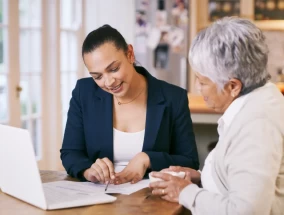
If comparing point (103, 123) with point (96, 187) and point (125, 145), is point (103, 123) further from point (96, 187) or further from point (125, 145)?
point (96, 187)

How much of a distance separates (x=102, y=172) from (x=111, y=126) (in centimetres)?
31

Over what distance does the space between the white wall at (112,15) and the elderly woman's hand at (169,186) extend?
13.2ft

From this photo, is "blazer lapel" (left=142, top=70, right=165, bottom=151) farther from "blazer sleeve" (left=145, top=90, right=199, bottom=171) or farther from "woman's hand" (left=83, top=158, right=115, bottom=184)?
"woman's hand" (left=83, top=158, right=115, bottom=184)

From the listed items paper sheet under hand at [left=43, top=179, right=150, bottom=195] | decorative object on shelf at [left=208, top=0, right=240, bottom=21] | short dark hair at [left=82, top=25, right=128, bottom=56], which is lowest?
paper sheet under hand at [left=43, top=179, right=150, bottom=195]

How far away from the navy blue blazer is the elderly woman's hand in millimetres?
360

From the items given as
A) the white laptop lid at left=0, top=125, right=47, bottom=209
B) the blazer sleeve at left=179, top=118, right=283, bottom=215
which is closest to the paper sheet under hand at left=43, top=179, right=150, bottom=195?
the white laptop lid at left=0, top=125, right=47, bottom=209

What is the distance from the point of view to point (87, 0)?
5496mm

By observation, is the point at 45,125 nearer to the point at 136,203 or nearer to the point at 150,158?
the point at 150,158

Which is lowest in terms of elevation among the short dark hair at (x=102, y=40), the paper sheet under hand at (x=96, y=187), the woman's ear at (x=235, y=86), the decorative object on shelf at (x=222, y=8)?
the paper sheet under hand at (x=96, y=187)

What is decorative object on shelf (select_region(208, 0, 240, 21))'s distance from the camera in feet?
20.7

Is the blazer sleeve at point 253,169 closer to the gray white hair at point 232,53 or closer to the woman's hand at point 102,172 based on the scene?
the gray white hair at point 232,53

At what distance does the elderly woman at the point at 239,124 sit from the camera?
1.31 m

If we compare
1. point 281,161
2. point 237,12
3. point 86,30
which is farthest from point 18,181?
point 237,12

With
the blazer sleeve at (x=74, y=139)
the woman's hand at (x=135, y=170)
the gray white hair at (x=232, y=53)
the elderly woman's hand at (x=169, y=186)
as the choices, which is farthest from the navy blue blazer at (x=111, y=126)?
the gray white hair at (x=232, y=53)
